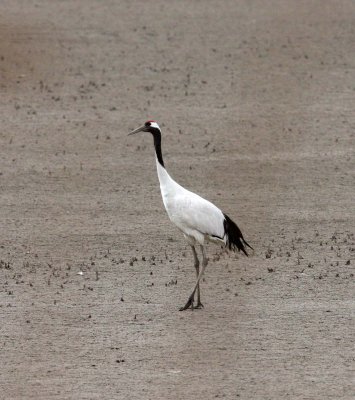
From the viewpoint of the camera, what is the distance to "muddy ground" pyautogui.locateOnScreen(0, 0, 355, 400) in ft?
34.5

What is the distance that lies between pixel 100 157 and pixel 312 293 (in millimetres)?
7590

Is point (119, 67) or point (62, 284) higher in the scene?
point (119, 67)

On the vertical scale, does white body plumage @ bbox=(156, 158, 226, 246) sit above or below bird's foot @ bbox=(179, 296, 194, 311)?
above

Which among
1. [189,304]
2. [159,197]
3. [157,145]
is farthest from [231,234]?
[159,197]

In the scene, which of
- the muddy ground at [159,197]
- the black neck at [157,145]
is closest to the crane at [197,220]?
the black neck at [157,145]

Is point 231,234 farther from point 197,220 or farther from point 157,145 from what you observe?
point 157,145

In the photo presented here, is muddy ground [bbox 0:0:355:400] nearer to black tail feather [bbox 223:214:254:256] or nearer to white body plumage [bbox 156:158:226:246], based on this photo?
black tail feather [bbox 223:214:254:256]

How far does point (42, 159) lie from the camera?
1956cm

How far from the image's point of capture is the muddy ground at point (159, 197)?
10.5 metres

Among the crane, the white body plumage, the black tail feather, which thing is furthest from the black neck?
the black tail feather

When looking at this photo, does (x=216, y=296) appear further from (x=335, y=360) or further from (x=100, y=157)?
(x=100, y=157)

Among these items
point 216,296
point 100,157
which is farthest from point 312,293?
point 100,157

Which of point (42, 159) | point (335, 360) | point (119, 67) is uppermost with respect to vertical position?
point (119, 67)

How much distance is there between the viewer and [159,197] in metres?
17.6
